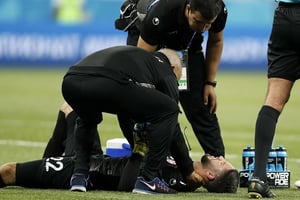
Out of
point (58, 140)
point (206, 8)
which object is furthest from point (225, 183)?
point (58, 140)

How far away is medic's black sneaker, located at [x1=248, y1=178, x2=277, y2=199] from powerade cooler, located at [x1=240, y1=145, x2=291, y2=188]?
1.04 meters

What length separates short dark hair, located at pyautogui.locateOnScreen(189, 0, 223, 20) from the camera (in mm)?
8086

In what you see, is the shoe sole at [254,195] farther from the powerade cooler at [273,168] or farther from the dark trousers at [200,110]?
the dark trousers at [200,110]

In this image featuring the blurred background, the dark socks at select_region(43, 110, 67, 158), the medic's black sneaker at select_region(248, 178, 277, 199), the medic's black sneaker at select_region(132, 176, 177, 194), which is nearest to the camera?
the medic's black sneaker at select_region(248, 178, 277, 199)

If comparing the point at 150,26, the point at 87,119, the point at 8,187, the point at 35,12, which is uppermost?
the point at 150,26

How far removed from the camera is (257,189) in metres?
7.93

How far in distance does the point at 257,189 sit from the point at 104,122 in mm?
8398

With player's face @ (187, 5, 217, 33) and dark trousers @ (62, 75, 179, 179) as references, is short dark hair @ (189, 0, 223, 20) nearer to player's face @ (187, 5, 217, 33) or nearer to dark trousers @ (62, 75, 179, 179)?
player's face @ (187, 5, 217, 33)

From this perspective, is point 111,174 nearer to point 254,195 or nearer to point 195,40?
point 254,195

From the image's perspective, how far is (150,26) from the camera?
851cm

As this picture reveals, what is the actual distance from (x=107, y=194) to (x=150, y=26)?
1.46 m

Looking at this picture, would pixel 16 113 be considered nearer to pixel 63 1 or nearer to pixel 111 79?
pixel 111 79

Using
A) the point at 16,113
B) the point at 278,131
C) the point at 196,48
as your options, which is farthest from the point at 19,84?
the point at 196,48

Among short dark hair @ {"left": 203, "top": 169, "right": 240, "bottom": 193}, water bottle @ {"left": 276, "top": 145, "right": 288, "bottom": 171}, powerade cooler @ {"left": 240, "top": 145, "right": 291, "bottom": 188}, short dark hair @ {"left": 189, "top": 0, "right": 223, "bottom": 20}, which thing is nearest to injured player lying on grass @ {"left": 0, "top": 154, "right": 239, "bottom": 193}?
short dark hair @ {"left": 203, "top": 169, "right": 240, "bottom": 193}
